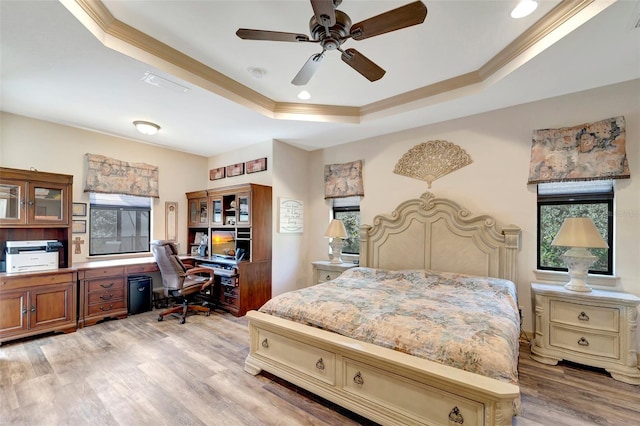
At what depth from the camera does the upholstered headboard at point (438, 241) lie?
318 cm

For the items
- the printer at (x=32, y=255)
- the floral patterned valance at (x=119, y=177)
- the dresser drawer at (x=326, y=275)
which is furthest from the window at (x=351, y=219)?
the printer at (x=32, y=255)

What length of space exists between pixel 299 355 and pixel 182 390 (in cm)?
101

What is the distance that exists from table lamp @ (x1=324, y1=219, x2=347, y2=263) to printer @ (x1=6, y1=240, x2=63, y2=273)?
356cm

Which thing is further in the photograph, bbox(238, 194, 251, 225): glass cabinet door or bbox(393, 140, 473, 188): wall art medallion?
bbox(238, 194, 251, 225): glass cabinet door

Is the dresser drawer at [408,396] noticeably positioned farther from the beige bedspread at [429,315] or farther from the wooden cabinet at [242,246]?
the wooden cabinet at [242,246]

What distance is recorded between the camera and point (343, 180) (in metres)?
4.62

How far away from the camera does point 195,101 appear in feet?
10.3

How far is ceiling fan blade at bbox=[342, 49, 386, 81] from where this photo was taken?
1.94 metres

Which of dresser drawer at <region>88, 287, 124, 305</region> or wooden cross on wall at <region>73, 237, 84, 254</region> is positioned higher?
wooden cross on wall at <region>73, 237, 84, 254</region>

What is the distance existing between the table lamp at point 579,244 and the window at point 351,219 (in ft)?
8.43

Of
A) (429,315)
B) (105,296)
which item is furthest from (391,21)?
(105,296)

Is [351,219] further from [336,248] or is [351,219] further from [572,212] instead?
[572,212]

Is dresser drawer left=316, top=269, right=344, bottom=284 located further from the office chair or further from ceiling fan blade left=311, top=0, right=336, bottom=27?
ceiling fan blade left=311, top=0, right=336, bottom=27

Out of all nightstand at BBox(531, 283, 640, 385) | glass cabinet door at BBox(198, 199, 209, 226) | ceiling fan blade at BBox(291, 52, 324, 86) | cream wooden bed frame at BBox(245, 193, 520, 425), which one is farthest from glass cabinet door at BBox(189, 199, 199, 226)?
nightstand at BBox(531, 283, 640, 385)
